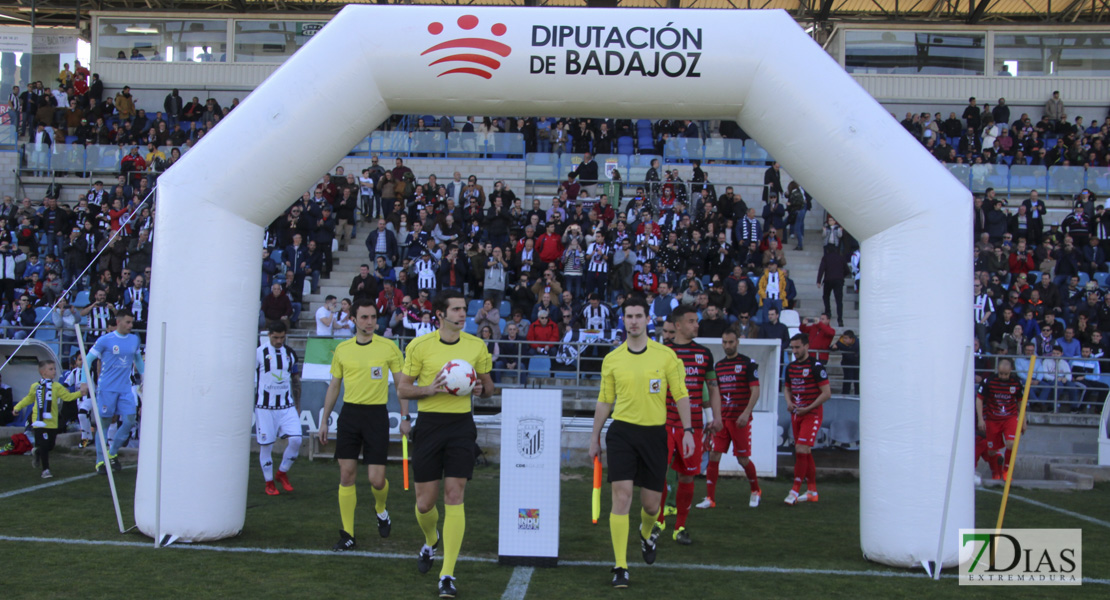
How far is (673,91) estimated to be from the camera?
790cm

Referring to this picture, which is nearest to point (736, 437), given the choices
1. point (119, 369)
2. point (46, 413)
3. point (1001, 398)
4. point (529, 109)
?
point (1001, 398)

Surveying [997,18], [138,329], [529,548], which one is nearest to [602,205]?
[138,329]

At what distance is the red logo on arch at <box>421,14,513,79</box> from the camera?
25.6 feet

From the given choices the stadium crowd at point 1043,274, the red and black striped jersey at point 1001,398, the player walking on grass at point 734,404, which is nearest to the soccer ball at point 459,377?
the player walking on grass at point 734,404

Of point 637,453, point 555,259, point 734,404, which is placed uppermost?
point 555,259

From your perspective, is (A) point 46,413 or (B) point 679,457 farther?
(A) point 46,413

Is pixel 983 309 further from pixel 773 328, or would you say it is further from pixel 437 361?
pixel 437 361

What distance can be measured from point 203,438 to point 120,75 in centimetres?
2441

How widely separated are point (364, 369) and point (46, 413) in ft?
18.6

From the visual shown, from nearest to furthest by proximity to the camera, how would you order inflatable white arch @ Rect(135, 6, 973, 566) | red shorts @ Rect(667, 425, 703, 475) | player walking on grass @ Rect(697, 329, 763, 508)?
inflatable white arch @ Rect(135, 6, 973, 566) → red shorts @ Rect(667, 425, 703, 475) → player walking on grass @ Rect(697, 329, 763, 508)

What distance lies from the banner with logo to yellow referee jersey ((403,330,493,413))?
411mm

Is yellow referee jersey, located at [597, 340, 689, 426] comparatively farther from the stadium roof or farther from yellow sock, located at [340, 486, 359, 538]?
the stadium roof

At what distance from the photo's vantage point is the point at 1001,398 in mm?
12320

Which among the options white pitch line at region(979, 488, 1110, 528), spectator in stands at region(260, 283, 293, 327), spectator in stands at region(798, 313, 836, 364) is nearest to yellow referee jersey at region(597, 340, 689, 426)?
white pitch line at region(979, 488, 1110, 528)
